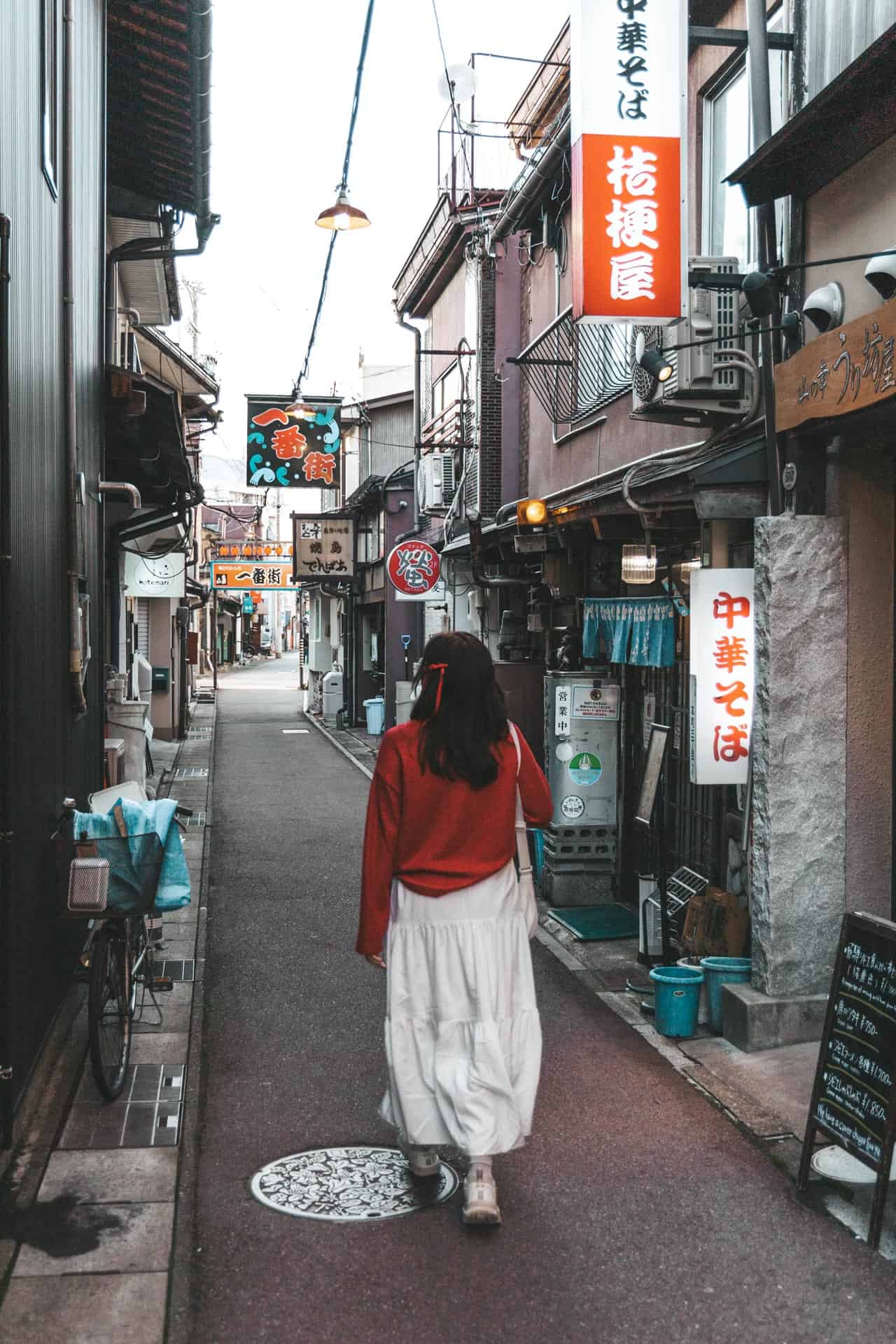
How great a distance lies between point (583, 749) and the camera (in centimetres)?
1175

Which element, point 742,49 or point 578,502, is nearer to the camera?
point 742,49

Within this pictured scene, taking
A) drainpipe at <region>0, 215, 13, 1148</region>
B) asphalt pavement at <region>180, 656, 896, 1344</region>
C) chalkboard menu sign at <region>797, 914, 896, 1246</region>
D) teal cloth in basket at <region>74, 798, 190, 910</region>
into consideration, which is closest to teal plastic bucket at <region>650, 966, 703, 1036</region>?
asphalt pavement at <region>180, 656, 896, 1344</region>

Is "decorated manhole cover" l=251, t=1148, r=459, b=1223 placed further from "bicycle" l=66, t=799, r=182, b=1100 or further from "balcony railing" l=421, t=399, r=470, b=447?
"balcony railing" l=421, t=399, r=470, b=447

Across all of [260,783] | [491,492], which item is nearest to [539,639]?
[491,492]

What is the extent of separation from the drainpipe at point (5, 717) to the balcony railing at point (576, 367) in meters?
6.89

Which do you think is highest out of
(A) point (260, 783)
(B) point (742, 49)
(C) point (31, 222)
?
(B) point (742, 49)

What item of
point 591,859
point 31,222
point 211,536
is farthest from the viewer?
point 211,536

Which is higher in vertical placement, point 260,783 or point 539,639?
point 539,639

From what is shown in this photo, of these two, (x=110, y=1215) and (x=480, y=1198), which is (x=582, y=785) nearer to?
(x=480, y=1198)

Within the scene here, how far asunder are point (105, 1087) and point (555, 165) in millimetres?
10934

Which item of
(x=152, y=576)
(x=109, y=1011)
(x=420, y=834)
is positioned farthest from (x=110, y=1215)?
(x=152, y=576)

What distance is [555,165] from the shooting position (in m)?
13.2

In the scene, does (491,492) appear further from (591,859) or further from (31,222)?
(31,222)

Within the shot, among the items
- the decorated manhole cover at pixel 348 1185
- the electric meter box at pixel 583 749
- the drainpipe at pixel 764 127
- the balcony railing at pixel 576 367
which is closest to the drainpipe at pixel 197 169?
the balcony railing at pixel 576 367
